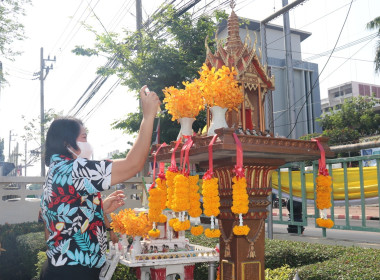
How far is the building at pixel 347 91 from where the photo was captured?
50219mm

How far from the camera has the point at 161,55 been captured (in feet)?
39.3

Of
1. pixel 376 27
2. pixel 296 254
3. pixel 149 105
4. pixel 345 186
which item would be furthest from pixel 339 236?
pixel 376 27

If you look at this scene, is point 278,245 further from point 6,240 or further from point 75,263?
point 6,240

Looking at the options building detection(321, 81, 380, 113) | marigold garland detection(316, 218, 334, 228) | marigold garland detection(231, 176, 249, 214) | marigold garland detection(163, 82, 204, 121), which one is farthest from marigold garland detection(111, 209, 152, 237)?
building detection(321, 81, 380, 113)

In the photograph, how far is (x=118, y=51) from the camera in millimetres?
12219

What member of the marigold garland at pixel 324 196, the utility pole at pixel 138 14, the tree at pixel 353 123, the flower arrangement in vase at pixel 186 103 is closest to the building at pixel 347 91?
the tree at pixel 353 123

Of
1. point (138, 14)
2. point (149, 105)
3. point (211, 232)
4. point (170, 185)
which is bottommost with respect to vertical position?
point (211, 232)

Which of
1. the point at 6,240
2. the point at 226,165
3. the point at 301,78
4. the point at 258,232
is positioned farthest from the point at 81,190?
the point at 301,78

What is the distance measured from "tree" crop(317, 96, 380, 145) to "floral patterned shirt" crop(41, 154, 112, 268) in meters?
26.4

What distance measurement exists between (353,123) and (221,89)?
92.2ft

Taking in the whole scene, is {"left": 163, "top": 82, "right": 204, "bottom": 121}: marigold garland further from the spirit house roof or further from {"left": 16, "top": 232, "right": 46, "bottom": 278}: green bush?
{"left": 16, "top": 232, "right": 46, "bottom": 278}: green bush

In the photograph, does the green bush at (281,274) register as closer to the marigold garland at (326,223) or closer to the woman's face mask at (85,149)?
the marigold garland at (326,223)

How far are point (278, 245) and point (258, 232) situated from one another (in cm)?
201

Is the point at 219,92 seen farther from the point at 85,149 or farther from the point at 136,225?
the point at 136,225
